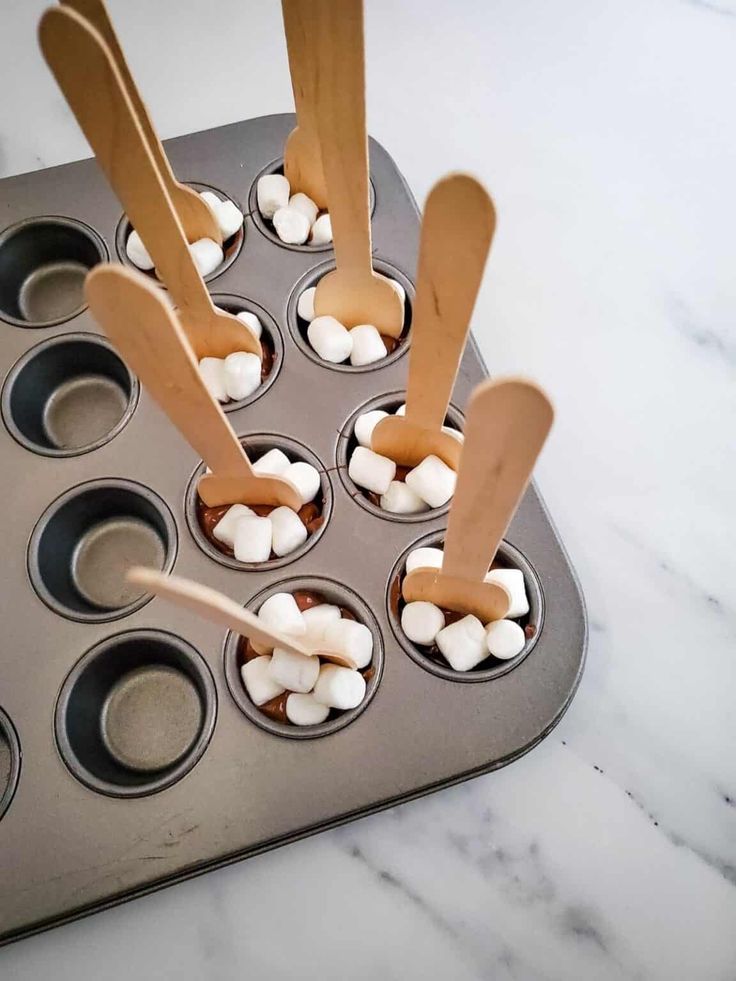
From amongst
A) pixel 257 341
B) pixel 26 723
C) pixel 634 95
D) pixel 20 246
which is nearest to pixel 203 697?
pixel 26 723

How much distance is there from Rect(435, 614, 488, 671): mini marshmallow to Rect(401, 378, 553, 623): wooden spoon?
0.02m

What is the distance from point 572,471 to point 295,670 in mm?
362

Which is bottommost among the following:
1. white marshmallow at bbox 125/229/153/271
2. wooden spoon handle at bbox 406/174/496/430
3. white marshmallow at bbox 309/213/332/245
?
white marshmallow at bbox 125/229/153/271

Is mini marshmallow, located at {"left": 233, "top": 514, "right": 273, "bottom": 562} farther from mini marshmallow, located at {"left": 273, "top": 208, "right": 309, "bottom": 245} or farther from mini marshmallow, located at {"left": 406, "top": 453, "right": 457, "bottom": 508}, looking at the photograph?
mini marshmallow, located at {"left": 273, "top": 208, "right": 309, "bottom": 245}

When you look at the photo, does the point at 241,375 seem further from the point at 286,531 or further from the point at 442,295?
the point at 442,295

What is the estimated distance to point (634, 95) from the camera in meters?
1.03

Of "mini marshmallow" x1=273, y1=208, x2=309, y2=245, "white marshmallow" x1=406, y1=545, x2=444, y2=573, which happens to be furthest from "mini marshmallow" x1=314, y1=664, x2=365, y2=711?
"mini marshmallow" x1=273, y1=208, x2=309, y2=245

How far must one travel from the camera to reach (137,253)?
84 centimetres

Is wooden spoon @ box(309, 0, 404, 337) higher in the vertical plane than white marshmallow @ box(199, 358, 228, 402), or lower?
higher

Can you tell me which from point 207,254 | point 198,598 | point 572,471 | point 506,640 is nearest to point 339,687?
point 506,640

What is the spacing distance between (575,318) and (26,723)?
679 mm

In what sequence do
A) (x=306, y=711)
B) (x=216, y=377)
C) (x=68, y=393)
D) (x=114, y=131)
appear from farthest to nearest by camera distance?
(x=68, y=393)
(x=216, y=377)
(x=306, y=711)
(x=114, y=131)

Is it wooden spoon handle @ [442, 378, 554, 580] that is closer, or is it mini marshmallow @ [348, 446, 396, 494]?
wooden spoon handle @ [442, 378, 554, 580]

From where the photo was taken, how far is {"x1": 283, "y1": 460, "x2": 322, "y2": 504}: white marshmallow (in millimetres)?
713
